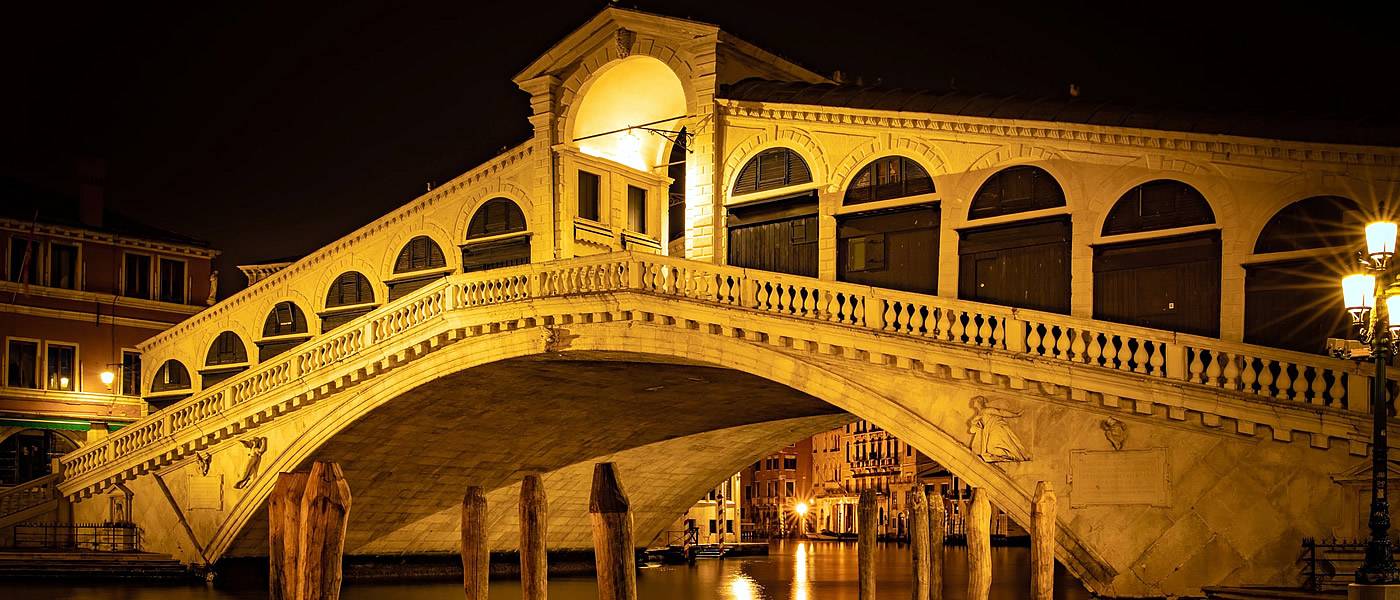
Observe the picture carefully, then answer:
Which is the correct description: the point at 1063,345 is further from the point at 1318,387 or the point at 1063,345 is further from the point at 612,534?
the point at 612,534

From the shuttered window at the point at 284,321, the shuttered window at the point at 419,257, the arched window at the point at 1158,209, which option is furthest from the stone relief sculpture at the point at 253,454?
the arched window at the point at 1158,209

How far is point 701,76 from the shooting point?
22609mm

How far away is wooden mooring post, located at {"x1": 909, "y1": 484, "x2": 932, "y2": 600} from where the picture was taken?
18.4 meters

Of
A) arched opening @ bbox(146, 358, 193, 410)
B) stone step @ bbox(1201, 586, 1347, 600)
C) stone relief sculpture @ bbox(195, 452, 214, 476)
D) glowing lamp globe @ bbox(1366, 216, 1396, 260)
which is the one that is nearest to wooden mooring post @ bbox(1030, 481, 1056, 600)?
stone step @ bbox(1201, 586, 1347, 600)

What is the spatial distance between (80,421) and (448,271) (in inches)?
437

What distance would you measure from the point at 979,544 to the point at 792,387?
374 centimetres

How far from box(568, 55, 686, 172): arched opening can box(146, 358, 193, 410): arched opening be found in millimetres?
12041

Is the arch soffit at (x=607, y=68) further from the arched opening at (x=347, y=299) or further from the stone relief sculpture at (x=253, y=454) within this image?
the stone relief sculpture at (x=253, y=454)

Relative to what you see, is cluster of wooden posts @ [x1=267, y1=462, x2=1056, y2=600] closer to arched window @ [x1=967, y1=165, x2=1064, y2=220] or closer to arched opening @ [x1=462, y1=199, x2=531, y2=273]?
arched window @ [x1=967, y1=165, x2=1064, y2=220]

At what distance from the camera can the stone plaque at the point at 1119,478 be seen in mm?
16812

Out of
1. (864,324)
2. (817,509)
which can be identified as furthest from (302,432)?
(817,509)

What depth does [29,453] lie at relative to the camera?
31297mm

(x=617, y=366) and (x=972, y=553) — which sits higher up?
(x=617, y=366)

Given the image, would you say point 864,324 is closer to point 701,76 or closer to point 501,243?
point 701,76
